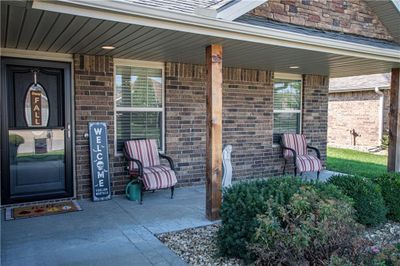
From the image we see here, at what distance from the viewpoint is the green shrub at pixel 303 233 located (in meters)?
2.96

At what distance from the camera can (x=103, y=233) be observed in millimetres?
4156

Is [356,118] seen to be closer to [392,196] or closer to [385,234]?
[392,196]

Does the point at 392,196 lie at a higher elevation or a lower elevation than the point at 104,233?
higher

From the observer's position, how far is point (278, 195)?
3387 mm

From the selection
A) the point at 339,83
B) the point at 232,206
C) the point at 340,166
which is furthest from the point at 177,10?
the point at 339,83

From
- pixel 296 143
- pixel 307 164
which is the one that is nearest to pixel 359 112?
pixel 296 143

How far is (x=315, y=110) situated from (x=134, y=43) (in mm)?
5397

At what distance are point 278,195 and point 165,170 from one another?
264 centimetres

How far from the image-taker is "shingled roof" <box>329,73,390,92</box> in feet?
45.2

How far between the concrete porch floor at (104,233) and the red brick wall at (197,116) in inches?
39.0

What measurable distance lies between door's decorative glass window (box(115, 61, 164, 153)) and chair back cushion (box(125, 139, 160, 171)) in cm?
29

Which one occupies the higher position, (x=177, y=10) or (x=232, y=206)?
(x=177, y=10)

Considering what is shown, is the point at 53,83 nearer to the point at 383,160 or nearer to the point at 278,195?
the point at 278,195

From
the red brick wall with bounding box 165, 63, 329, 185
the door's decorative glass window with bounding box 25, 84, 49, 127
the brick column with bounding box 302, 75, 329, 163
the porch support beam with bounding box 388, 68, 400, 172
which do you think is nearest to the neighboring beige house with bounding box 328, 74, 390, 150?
the brick column with bounding box 302, 75, 329, 163
